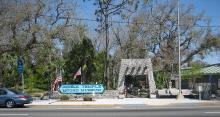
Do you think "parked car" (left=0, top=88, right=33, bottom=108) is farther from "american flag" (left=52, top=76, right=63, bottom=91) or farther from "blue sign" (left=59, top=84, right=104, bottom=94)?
"american flag" (left=52, top=76, right=63, bottom=91)

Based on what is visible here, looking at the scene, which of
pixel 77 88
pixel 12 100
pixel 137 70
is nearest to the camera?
pixel 12 100

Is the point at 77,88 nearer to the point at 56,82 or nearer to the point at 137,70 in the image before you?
the point at 56,82

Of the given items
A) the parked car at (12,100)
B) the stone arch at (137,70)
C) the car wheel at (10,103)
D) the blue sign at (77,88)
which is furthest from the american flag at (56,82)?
the car wheel at (10,103)

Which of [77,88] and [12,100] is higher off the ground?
[77,88]

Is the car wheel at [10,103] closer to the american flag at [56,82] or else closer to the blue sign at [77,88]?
the blue sign at [77,88]

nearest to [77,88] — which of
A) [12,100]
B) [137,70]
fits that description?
[137,70]

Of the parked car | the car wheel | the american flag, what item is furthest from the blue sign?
the car wheel

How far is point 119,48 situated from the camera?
209ft

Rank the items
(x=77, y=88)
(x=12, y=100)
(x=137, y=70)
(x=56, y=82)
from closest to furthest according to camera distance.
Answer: (x=12, y=100), (x=77, y=88), (x=56, y=82), (x=137, y=70)

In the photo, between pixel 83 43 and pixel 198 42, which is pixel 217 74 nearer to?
pixel 198 42

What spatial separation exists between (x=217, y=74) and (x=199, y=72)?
2.97 m

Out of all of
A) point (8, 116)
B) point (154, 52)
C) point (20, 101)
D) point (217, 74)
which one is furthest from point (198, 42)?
point (8, 116)

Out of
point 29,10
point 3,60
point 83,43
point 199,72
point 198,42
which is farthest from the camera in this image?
point 198,42

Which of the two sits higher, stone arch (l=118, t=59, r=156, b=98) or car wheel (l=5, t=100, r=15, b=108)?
stone arch (l=118, t=59, r=156, b=98)
